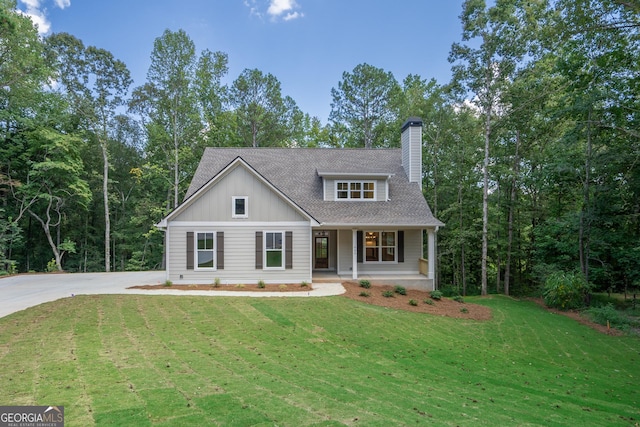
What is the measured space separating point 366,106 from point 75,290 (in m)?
23.3

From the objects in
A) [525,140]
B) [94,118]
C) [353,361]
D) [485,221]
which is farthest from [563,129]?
[94,118]

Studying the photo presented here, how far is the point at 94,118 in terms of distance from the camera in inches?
898

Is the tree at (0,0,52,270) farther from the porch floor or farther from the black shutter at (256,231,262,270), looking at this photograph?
the porch floor

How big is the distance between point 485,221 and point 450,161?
5733mm

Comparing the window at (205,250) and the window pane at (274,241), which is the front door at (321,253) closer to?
the window pane at (274,241)

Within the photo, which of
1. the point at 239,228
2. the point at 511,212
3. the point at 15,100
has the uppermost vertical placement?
the point at 15,100

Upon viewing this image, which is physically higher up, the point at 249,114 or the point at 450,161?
the point at 249,114

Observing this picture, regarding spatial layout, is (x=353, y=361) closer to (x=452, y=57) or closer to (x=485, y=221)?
(x=485, y=221)

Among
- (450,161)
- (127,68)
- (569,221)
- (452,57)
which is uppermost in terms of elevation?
(127,68)

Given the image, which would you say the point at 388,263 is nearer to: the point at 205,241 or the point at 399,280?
the point at 399,280

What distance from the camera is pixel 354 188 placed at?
17031mm

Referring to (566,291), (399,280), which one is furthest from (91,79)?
(566,291)

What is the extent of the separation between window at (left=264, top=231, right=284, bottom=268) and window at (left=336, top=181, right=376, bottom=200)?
14.5 feet

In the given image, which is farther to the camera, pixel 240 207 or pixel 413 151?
pixel 413 151
